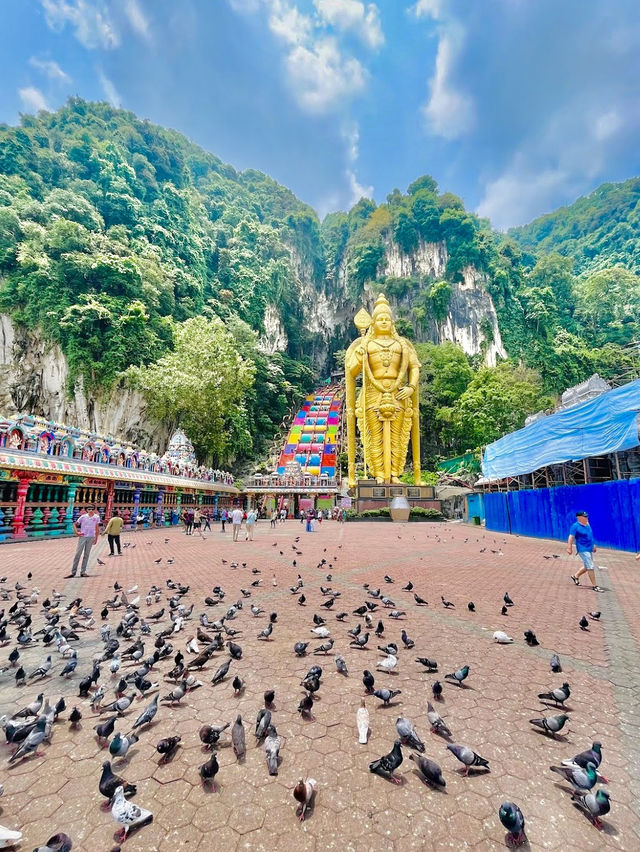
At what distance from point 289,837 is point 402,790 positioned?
0.69 metres

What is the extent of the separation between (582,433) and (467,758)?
14.8 m

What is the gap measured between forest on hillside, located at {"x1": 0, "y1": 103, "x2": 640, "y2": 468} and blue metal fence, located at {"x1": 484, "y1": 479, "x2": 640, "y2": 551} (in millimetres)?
14996

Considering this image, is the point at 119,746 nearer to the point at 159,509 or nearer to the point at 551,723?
the point at 551,723

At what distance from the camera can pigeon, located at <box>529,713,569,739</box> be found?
2.60 meters

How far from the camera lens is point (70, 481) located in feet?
49.8

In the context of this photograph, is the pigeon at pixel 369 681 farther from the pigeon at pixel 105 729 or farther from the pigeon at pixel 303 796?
the pigeon at pixel 105 729

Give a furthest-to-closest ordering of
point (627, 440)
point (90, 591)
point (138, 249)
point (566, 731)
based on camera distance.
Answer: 1. point (138, 249)
2. point (627, 440)
3. point (90, 591)
4. point (566, 731)

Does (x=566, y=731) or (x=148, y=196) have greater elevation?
(x=148, y=196)

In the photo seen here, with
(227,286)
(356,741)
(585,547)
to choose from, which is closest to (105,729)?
(356,741)

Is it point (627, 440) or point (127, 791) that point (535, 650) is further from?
point (627, 440)

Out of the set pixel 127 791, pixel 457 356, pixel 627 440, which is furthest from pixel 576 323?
pixel 127 791

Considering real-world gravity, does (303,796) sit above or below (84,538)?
below

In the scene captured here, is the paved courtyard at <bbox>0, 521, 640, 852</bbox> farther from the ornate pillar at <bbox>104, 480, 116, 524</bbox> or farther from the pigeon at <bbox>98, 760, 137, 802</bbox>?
the ornate pillar at <bbox>104, 480, 116, 524</bbox>

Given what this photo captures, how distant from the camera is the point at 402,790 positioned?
2.21m
